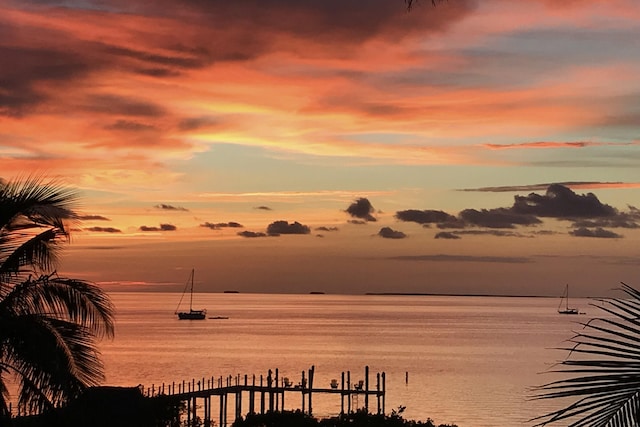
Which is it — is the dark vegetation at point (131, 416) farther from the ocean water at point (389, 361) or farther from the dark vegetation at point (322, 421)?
the ocean water at point (389, 361)

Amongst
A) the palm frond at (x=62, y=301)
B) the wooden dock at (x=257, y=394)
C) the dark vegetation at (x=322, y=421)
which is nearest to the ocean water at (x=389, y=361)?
the wooden dock at (x=257, y=394)

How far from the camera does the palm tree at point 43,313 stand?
14141 millimetres

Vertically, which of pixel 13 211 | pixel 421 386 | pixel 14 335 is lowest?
pixel 421 386

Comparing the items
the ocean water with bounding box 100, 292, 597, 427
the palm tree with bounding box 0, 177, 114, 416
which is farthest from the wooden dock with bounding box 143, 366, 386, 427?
the palm tree with bounding box 0, 177, 114, 416

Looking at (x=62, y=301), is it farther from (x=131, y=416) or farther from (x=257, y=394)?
(x=257, y=394)

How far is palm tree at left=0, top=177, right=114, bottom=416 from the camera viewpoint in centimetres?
1414

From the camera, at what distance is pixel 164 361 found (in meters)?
114

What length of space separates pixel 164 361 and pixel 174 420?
87590 mm

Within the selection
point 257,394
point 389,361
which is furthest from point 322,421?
point 389,361

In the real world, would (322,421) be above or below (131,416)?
below

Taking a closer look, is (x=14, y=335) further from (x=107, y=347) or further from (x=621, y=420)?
(x=107, y=347)

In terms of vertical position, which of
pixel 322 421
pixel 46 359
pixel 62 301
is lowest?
pixel 322 421

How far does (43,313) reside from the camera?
14.9m

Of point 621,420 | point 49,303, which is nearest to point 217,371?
point 49,303
